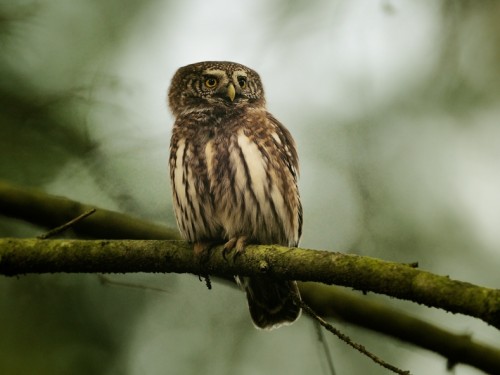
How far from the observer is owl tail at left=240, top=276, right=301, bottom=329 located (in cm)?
480

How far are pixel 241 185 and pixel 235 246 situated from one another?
59cm

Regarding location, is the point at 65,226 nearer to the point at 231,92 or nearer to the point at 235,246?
the point at 235,246

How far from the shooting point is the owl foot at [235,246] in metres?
3.73

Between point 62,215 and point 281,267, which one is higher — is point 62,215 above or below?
above

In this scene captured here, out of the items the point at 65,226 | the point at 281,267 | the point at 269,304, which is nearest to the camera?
the point at 281,267

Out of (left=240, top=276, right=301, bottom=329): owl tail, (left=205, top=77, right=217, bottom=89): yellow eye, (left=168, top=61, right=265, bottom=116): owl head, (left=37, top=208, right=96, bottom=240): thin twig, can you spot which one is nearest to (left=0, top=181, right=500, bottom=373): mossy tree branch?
(left=37, top=208, right=96, bottom=240): thin twig

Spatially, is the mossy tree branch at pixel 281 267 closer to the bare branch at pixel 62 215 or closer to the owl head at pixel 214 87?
the bare branch at pixel 62 215

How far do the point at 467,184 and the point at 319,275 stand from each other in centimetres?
395

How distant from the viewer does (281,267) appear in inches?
126

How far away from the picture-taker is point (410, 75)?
260 inches

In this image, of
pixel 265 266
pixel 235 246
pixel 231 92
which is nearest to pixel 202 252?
pixel 235 246

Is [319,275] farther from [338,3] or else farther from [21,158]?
[338,3]

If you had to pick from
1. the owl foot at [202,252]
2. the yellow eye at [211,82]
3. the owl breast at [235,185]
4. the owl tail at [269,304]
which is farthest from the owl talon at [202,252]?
the yellow eye at [211,82]

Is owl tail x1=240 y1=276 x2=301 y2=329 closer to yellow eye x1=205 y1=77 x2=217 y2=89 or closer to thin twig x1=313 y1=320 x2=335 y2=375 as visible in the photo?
thin twig x1=313 y1=320 x2=335 y2=375
